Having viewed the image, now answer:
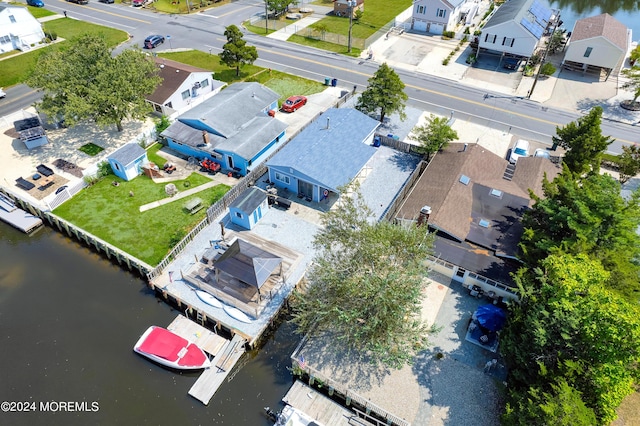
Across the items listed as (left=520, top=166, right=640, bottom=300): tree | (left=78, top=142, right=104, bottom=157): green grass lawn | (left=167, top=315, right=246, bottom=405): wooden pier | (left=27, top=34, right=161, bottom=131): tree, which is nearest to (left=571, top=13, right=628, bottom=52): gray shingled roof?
(left=520, top=166, right=640, bottom=300): tree

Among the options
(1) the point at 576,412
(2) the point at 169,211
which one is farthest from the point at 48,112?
(1) the point at 576,412

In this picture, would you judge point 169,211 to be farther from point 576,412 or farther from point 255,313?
point 576,412

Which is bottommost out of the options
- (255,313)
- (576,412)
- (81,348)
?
(81,348)

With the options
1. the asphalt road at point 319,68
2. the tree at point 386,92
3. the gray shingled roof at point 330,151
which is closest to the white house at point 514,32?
the asphalt road at point 319,68

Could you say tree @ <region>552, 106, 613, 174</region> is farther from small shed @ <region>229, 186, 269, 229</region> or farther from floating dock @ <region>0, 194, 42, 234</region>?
floating dock @ <region>0, 194, 42, 234</region>

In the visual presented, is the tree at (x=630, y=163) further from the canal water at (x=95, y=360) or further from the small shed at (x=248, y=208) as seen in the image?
the canal water at (x=95, y=360)

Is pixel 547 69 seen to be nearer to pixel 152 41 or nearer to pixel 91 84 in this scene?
pixel 91 84
